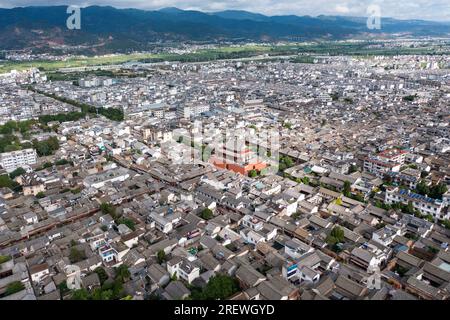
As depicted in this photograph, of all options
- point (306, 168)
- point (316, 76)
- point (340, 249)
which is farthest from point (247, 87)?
point (340, 249)

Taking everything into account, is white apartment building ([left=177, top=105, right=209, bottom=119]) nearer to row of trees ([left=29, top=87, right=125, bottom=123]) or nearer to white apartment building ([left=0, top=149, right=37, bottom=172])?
row of trees ([left=29, top=87, right=125, bottom=123])

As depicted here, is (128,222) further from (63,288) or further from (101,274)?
(63,288)

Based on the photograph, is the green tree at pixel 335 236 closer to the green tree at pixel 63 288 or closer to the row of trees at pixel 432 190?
the row of trees at pixel 432 190

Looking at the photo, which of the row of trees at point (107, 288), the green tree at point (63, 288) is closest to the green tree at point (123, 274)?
Result: the row of trees at point (107, 288)

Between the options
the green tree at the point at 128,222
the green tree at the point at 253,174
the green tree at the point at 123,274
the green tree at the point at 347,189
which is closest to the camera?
the green tree at the point at 123,274

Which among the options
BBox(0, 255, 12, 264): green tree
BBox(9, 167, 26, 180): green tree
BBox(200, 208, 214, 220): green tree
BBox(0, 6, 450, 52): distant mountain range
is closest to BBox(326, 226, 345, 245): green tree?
BBox(200, 208, 214, 220): green tree

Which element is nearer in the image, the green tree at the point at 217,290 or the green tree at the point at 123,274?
the green tree at the point at 217,290

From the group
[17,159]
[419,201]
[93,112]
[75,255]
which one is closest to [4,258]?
[75,255]

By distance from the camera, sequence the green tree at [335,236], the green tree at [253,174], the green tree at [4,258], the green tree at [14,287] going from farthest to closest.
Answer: the green tree at [253,174] < the green tree at [335,236] < the green tree at [4,258] < the green tree at [14,287]
